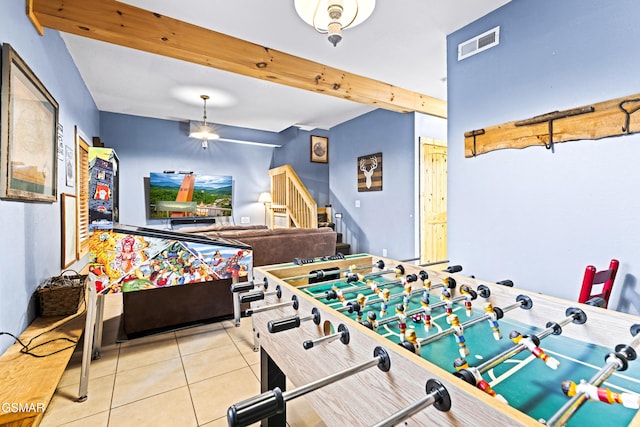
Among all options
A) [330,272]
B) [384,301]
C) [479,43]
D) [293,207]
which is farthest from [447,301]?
[293,207]

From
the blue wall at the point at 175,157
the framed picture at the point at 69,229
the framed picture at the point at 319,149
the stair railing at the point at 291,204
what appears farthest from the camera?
the framed picture at the point at 319,149

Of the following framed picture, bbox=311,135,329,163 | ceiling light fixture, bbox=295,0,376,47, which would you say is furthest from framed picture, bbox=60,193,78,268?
framed picture, bbox=311,135,329,163

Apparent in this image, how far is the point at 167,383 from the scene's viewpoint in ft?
6.44

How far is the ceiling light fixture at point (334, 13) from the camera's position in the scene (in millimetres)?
1697

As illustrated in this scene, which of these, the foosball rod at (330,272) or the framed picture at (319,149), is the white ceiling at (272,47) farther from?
the foosball rod at (330,272)

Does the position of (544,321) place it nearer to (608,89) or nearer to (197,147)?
(608,89)

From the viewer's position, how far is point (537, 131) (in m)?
2.19

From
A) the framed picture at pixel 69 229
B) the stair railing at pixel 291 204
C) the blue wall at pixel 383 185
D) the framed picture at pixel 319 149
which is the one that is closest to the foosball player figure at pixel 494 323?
the blue wall at pixel 383 185

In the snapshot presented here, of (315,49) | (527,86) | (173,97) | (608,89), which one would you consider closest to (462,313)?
(608,89)

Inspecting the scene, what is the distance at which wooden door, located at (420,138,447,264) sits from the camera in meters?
4.31

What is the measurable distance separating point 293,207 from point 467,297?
4.81 meters

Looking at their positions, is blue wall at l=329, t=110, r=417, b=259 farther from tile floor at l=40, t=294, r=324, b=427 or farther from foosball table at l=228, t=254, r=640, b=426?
foosball table at l=228, t=254, r=640, b=426

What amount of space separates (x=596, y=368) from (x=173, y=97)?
527 centimetres

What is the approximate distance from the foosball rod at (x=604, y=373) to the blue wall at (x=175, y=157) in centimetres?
634
